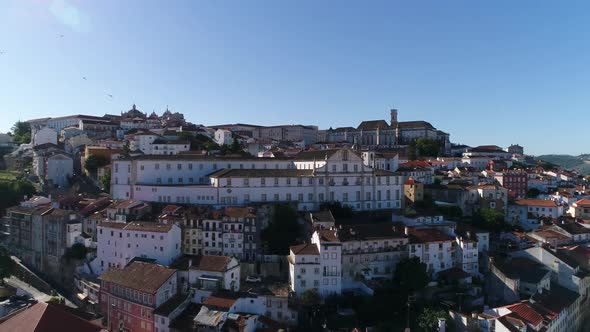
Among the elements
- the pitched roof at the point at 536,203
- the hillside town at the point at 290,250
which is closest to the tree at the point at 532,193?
the hillside town at the point at 290,250

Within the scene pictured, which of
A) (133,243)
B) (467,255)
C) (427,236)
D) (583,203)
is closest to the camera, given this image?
(133,243)

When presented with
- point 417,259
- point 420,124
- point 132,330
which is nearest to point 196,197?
point 132,330

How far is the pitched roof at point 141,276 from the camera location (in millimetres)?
31692

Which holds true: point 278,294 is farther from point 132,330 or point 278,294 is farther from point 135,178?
point 135,178

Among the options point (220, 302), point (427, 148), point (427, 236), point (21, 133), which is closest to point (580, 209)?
point (427, 236)

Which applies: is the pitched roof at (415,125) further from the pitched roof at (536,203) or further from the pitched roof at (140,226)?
the pitched roof at (140,226)

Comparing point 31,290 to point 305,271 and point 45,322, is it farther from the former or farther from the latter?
point 305,271

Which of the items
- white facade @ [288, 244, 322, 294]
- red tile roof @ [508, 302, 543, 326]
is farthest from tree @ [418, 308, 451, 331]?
white facade @ [288, 244, 322, 294]

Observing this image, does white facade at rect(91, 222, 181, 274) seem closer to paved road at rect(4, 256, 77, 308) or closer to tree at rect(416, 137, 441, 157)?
paved road at rect(4, 256, 77, 308)

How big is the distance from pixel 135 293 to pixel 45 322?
9.54 meters

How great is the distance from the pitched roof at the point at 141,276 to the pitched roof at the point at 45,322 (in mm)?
7286

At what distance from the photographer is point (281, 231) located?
126ft

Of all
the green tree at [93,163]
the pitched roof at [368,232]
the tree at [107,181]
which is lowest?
the pitched roof at [368,232]

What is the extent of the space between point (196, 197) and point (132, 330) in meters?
13.3
